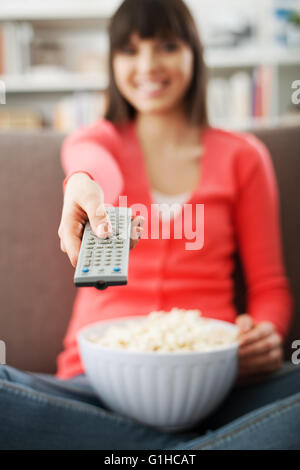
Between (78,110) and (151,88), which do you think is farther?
(78,110)

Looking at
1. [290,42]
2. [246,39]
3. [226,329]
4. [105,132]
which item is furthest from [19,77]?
[226,329]

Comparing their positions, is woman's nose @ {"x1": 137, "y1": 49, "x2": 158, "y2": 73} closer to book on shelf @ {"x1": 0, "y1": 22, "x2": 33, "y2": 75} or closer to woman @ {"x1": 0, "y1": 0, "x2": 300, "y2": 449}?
woman @ {"x1": 0, "y1": 0, "x2": 300, "y2": 449}

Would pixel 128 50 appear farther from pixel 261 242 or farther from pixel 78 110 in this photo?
pixel 78 110

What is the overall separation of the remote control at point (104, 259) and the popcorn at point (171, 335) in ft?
0.36

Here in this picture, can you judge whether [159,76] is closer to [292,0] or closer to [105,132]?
[105,132]

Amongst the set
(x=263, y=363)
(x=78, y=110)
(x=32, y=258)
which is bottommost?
(x=78, y=110)

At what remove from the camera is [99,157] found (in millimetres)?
334

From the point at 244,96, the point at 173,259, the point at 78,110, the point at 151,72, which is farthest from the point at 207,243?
the point at 78,110

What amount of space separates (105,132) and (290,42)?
1.80 m

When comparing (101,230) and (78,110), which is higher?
(101,230)

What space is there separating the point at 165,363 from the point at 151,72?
24cm

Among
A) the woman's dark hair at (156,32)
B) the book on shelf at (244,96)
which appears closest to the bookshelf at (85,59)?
the book on shelf at (244,96)

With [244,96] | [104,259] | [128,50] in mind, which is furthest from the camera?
[244,96]

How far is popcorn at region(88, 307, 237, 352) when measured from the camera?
0.32 metres
